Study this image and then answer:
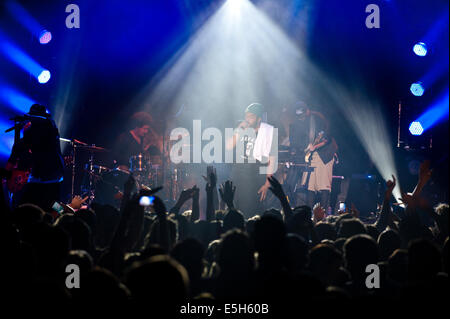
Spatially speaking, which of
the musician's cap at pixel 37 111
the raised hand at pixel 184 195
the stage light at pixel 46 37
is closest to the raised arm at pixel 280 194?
the raised hand at pixel 184 195

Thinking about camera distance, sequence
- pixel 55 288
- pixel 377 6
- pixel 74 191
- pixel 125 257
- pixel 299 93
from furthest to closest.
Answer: pixel 299 93, pixel 74 191, pixel 377 6, pixel 125 257, pixel 55 288

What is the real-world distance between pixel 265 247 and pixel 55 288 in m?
1.27

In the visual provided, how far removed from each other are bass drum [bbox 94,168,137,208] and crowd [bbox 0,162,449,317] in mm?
5367

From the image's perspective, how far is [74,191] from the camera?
11.4 m

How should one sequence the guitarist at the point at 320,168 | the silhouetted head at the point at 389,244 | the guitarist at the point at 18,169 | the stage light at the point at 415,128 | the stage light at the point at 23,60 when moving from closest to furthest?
the silhouetted head at the point at 389,244, the guitarist at the point at 18,169, the stage light at the point at 415,128, the stage light at the point at 23,60, the guitarist at the point at 320,168

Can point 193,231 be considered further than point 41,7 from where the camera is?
No

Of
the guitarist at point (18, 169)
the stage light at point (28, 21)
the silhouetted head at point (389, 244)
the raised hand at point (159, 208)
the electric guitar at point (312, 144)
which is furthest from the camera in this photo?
the electric guitar at point (312, 144)

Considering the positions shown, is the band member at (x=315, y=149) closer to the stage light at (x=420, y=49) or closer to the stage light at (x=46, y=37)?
the stage light at (x=420, y=49)

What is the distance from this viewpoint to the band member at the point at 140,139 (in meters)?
13.2

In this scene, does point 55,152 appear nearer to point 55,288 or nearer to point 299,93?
point 55,288

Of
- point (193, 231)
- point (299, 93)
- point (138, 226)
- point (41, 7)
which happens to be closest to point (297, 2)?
point (299, 93)

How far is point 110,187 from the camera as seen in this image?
9406 millimetres

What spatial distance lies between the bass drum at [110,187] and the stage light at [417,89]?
24.4 feet

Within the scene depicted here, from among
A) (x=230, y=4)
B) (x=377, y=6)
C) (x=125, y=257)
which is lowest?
(x=125, y=257)
